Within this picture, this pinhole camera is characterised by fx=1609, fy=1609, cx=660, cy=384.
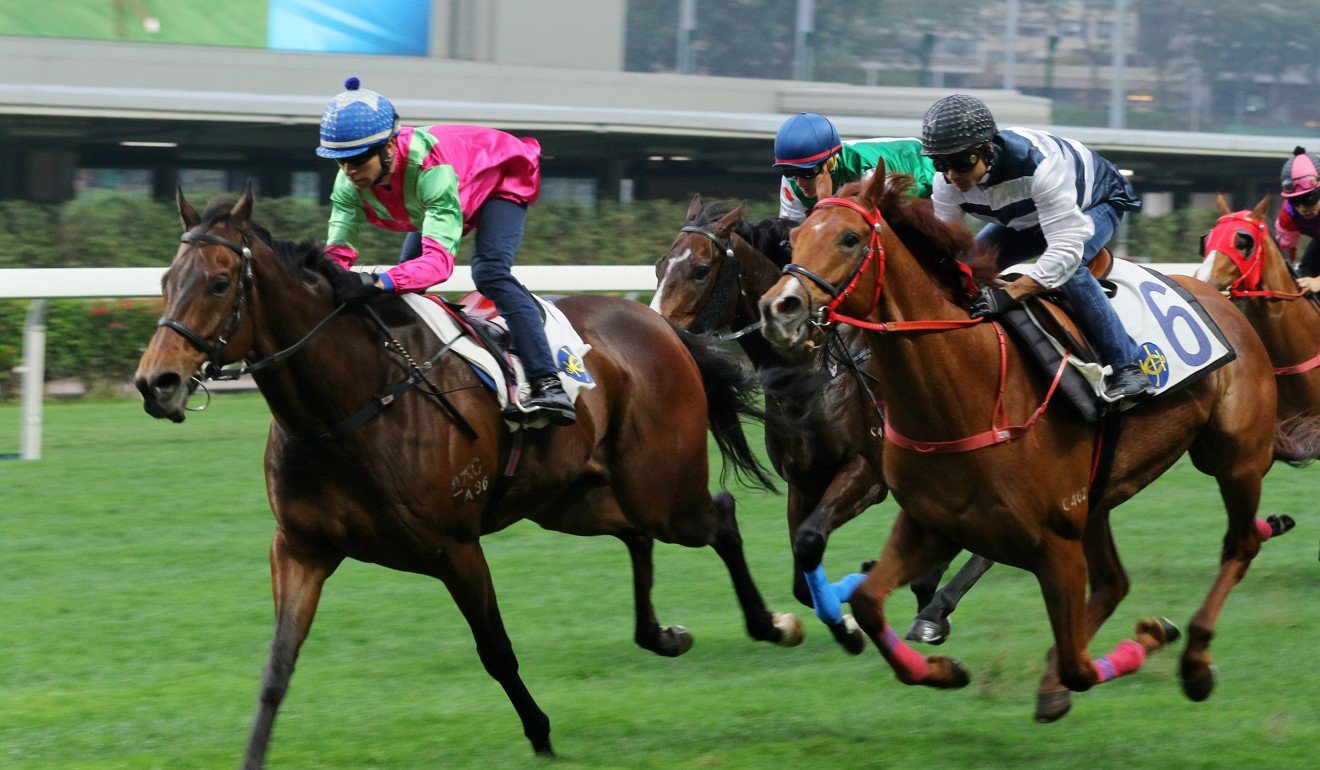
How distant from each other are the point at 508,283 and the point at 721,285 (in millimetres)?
1216

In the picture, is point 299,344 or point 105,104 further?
point 105,104

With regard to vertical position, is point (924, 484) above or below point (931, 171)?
below

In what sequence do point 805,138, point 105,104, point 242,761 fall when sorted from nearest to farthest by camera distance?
point 242,761 → point 805,138 → point 105,104

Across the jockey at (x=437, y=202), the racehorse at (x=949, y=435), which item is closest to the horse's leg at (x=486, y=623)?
the jockey at (x=437, y=202)

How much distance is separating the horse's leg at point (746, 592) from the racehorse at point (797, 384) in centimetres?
13

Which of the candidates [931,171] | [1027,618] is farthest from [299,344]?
[1027,618]

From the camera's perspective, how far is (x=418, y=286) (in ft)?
13.8

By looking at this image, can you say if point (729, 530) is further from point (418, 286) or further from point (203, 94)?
point (203, 94)

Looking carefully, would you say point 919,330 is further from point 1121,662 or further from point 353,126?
point 353,126

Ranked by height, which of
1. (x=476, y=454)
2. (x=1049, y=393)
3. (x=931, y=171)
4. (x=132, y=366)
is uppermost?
(x=931, y=171)

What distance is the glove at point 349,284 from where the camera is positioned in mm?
4207

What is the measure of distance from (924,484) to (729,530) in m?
1.45

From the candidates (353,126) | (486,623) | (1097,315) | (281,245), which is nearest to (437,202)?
(353,126)

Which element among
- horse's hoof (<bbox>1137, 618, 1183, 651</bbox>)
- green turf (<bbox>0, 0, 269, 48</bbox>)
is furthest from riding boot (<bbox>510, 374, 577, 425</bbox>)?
green turf (<bbox>0, 0, 269, 48</bbox>)
